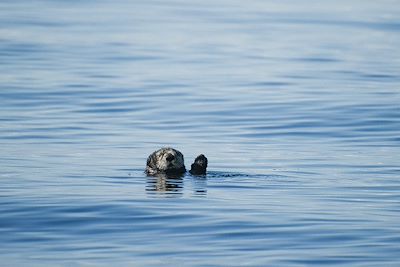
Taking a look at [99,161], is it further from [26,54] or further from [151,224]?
[26,54]

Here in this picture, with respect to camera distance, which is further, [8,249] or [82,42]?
[82,42]

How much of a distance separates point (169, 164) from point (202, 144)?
452cm

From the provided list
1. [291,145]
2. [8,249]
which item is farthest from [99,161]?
[8,249]

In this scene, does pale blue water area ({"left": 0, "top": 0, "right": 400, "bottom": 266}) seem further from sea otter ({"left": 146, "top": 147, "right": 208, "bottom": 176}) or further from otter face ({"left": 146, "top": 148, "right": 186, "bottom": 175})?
otter face ({"left": 146, "top": 148, "right": 186, "bottom": 175})

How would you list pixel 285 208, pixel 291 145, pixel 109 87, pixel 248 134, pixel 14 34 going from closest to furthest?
pixel 285 208, pixel 291 145, pixel 248 134, pixel 109 87, pixel 14 34

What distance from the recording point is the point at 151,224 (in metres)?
13.4

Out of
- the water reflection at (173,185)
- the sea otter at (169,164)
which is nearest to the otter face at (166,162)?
the sea otter at (169,164)

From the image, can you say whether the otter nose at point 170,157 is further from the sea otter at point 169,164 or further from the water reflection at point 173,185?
A: the water reflection at point 173,185

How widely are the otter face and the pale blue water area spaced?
0.43 meters

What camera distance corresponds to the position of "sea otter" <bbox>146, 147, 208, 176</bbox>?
16.9 m

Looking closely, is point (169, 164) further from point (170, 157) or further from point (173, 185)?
point (173, 185)

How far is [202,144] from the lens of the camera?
2158cm

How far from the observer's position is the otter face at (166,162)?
17.0 metres

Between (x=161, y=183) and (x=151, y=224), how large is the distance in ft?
10.2
